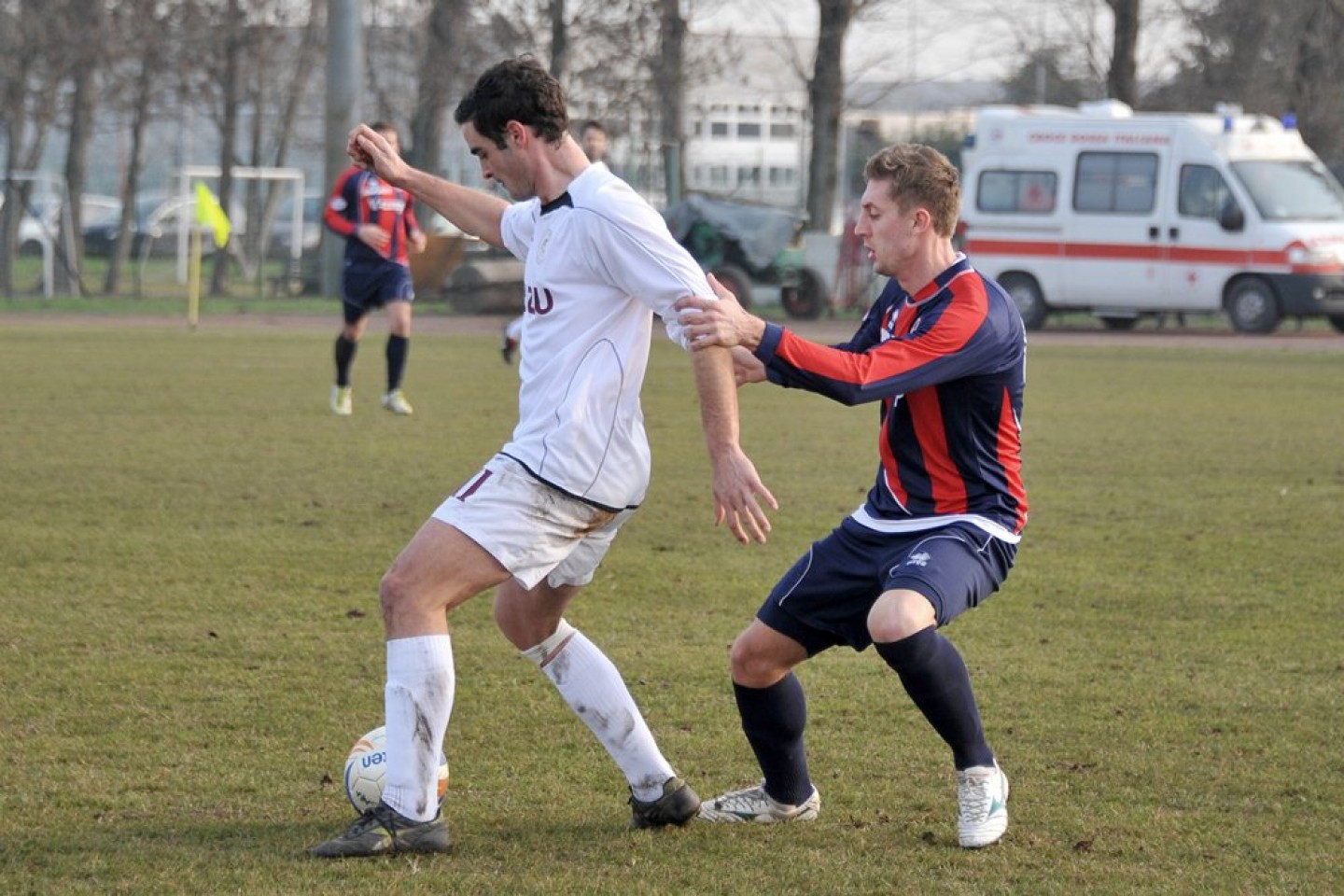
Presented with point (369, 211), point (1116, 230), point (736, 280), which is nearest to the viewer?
point (369, 211)

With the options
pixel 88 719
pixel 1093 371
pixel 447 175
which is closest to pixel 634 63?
pixel 447 175

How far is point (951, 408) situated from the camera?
4.33 m

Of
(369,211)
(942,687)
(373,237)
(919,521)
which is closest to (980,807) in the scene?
(942,687)

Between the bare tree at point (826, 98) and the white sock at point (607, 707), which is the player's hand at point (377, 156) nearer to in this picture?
the white sock at point (607, 707)

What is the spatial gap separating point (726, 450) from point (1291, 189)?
21.1 metres

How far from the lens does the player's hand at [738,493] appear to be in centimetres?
397

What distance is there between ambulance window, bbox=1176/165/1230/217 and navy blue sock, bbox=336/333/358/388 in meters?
13.4

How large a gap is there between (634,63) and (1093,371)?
17.1 meters

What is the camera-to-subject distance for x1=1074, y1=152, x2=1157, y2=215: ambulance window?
2356 centimetres

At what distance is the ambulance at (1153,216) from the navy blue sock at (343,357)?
1106 cm

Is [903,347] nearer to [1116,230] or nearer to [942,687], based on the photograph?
[942,687]

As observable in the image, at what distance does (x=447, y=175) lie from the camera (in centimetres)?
3356

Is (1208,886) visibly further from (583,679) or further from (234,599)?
(234,599)

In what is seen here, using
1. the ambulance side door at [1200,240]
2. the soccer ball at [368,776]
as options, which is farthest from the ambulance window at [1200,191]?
the soccer ball at [368,776]
